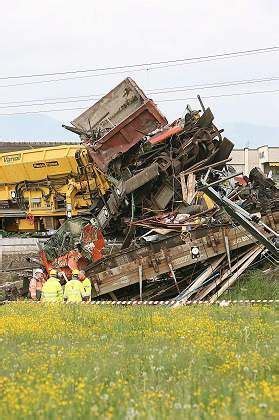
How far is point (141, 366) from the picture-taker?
6.16 metres

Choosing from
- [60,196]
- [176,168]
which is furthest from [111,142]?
[60,196]

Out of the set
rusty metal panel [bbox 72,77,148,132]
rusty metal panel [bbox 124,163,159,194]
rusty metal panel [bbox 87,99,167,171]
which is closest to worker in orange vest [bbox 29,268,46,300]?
rusty metal panel [bbox 124,163,159,194]

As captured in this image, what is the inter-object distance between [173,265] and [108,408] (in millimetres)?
11845

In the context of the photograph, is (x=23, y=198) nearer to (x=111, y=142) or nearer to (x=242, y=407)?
(x=111, y=142)

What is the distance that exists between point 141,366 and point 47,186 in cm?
1673

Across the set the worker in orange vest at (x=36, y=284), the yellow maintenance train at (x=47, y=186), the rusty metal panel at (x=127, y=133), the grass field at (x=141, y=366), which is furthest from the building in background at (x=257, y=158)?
the grass field at (x=141, y=366)

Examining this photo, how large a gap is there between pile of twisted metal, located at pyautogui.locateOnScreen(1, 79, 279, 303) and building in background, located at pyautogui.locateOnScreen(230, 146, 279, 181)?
3322 centimetres

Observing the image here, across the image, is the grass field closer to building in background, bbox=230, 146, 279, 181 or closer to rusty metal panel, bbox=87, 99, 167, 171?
rusty metal panel, bbox=87, 99, 167, 171

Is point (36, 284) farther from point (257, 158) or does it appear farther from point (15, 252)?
point (257, 158)

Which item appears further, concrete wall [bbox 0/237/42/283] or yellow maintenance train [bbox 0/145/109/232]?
yellow maintenance train [bbox 0/145/109/232]

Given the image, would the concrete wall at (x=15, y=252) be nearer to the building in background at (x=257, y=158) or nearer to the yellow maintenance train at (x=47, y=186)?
the yellow maintenance train at (x=47, y=186)

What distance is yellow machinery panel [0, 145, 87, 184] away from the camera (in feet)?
71.8

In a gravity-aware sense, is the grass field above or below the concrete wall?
below

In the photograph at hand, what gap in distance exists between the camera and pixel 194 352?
6.77 metres
